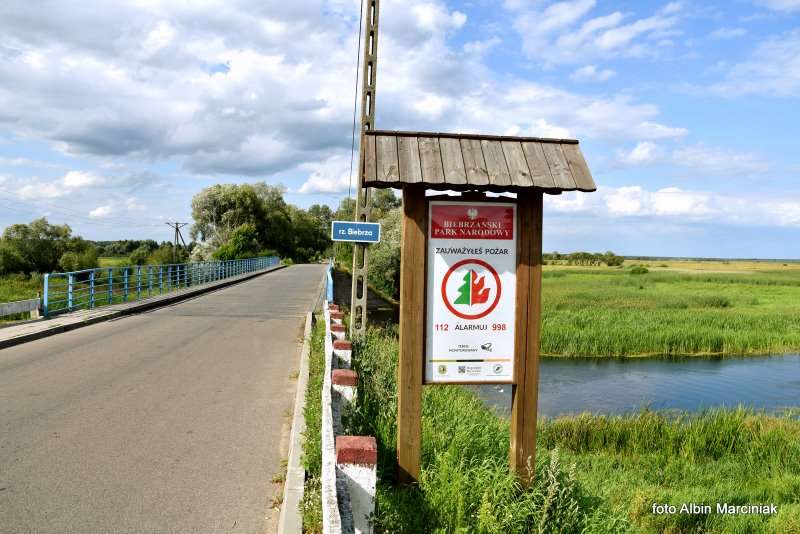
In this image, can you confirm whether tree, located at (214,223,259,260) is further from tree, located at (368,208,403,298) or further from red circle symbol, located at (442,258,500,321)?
red circle symbol, located at (442,258,500,321)

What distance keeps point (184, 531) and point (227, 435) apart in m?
2.35

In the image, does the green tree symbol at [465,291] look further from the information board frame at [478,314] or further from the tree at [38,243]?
the tree at [38,243]

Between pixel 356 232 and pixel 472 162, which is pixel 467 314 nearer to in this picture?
pixel 472 162

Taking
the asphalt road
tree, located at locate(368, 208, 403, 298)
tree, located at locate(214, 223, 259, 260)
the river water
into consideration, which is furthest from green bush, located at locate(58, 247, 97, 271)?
the asphalt road

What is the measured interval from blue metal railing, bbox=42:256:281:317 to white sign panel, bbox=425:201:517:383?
13.6 m

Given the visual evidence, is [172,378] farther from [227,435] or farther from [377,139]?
[377,139]

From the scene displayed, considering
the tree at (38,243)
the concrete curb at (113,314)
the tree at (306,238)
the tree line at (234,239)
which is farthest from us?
the tree at (306,238)

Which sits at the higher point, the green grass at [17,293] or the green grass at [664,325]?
the green grass at [17,293]

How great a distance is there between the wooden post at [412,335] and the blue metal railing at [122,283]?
13.6 metres

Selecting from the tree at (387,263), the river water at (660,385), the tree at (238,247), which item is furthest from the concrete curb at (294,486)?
the tree at (238,247)

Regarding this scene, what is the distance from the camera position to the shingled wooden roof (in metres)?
4.45

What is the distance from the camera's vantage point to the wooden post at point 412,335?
453cm

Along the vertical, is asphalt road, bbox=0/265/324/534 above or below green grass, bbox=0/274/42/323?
above

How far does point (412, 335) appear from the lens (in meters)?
4.54
